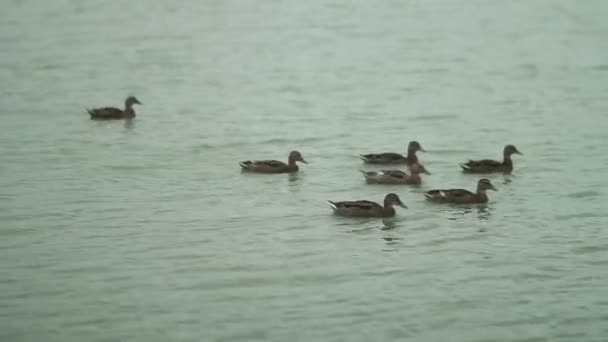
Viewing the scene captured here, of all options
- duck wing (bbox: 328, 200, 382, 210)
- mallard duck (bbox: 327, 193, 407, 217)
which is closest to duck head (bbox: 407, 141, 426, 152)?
mallard duck (bbox: 327, 193, 407, 217)

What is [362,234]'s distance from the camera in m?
17.1

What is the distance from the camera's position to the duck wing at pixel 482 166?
20078mm

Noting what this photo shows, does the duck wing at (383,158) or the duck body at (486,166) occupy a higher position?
the duck wing at (383,158)

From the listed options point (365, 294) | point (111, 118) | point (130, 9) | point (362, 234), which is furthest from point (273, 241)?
point (130, 9)

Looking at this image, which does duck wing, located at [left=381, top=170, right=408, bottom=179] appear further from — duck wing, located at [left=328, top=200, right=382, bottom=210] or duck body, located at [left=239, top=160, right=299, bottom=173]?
duck wing, located at [left=328, top=200, right=382, bottom=210]

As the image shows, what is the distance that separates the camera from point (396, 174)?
64.1ft

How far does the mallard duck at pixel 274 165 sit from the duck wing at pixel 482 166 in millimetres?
2328

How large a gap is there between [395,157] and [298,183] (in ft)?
5.51

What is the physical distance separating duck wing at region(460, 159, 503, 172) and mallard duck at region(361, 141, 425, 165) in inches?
30.7

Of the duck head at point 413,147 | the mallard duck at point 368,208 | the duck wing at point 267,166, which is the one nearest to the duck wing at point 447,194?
the mallard duck at point 368,208

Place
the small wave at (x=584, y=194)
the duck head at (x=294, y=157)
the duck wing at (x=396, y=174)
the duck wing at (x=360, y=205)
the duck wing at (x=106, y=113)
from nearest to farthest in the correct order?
the duck wing at (x=360, y=205)
the small wave at (x=584, y=194)
the duck wing at (x=396, y=174)
the duck head at (x=294, y=157)
the duck wing at (x=106, y=113)

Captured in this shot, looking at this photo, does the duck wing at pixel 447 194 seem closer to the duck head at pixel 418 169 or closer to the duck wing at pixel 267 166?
the duck head at pixel 418 169

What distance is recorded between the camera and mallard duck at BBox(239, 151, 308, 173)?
67.0 ft

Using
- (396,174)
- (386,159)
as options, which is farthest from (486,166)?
(386,159)
